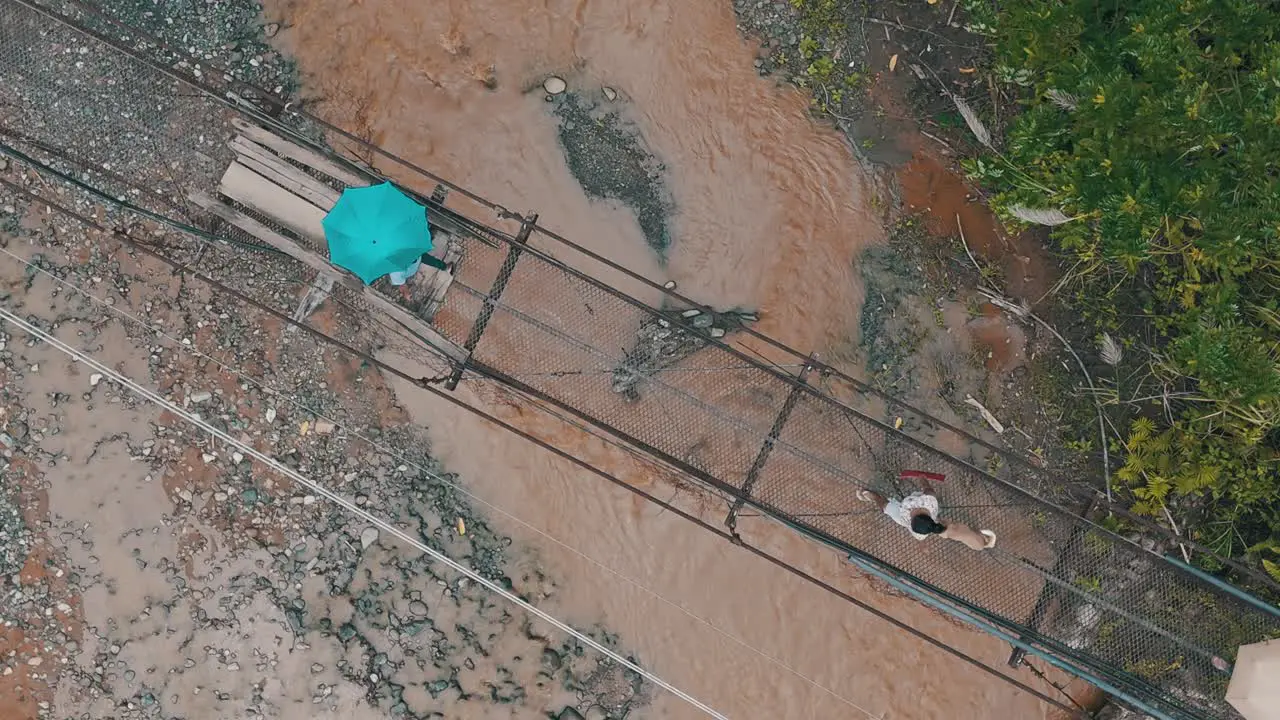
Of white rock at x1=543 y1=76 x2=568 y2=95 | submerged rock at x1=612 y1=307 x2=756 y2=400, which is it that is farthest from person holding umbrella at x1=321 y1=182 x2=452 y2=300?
white rock at x1=543 y1=76 x2=568 y2=95

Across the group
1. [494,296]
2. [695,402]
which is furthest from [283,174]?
[695,402]

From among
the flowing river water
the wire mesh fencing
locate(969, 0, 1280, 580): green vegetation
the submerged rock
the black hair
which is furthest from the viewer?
the flowing river water

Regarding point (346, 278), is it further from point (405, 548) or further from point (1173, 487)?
point (1173, 487)

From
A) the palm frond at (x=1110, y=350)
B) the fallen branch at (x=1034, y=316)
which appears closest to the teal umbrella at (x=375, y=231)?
the fallen branch at (x=1034, y=316)

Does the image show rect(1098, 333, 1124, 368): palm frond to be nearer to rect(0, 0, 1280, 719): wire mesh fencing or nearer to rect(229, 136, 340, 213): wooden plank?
rect(0, 0, 1280, 719): wire mesh fencing

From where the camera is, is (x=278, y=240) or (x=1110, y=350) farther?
(x=1110, y=350)

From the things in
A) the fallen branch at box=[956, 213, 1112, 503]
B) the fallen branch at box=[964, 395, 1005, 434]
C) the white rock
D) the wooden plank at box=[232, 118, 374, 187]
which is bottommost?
the wooden plank at box=[232, 118, 374, 187]

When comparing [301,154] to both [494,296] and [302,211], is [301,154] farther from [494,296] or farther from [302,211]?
[494,296]
